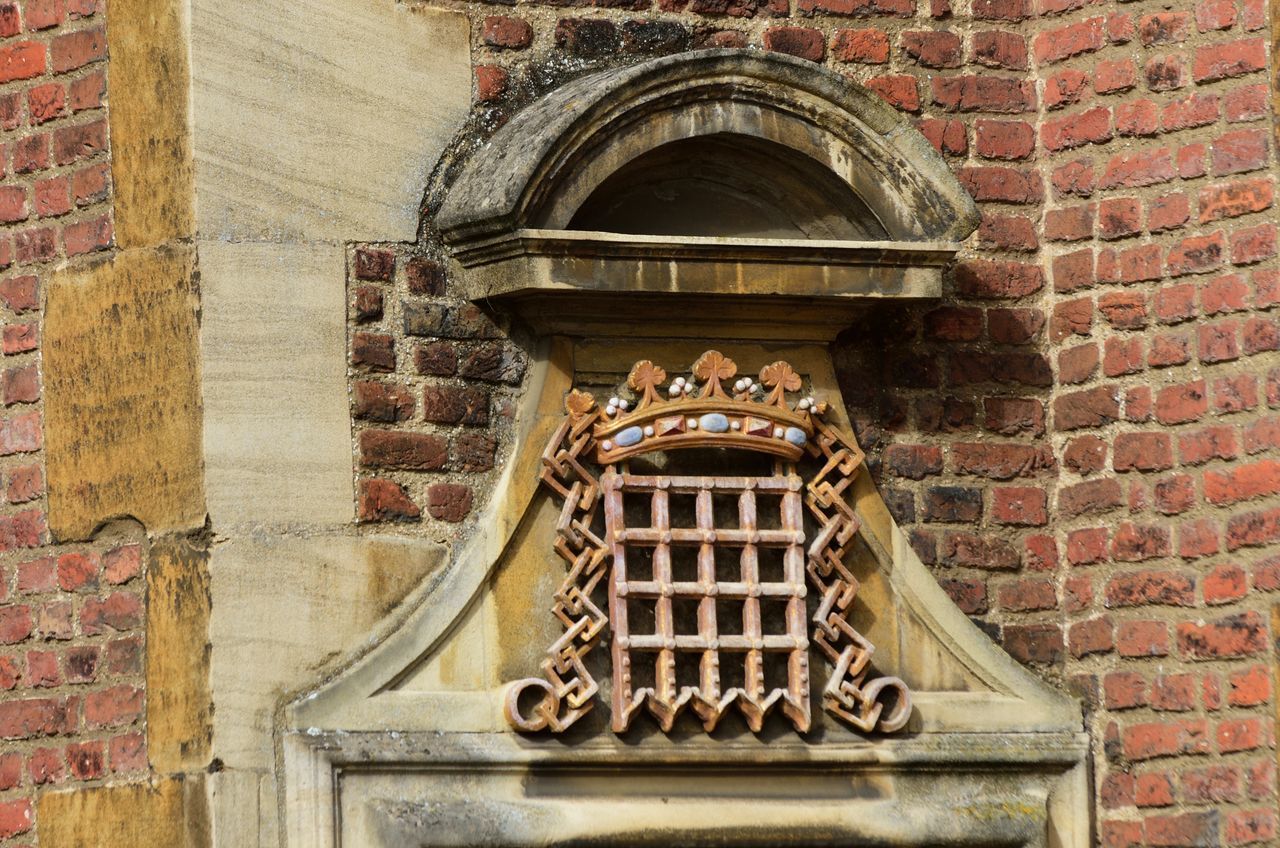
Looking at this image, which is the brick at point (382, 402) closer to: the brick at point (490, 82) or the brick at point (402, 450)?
the brick at point (402, 450)

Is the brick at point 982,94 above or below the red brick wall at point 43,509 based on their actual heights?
above

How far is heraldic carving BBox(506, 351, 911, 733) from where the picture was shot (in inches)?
222

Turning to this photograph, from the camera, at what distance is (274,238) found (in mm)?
5668

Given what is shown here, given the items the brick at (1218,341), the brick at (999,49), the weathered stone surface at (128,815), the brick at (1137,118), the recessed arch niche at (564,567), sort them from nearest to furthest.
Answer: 1. the weathered stone surface at (128,815)
2. the recessed arch niche at (564,567)
3. the brick at (1218,341)
4. the brick at (1137,118)
5. the brick at (999,49)

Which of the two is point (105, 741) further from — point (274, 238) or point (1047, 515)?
point (1047, 515)

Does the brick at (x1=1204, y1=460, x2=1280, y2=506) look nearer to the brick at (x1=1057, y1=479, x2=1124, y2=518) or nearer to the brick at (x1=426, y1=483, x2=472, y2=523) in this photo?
the brick at (x1=1057, y1=479, x2=1124, y2=518)

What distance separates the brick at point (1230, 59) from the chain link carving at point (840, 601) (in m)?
1.19

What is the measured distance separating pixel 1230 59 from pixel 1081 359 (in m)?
0.78

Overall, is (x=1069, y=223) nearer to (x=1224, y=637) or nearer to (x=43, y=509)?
(x=1224, y=637)

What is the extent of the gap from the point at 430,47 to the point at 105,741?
5.62 feet

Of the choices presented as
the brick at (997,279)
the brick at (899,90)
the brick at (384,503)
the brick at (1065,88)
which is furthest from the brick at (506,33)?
the brick at (1065,88)

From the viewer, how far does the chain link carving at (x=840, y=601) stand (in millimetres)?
5781

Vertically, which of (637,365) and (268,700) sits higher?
(637,365)

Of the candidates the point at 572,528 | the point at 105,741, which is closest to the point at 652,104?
the point at 572,528
